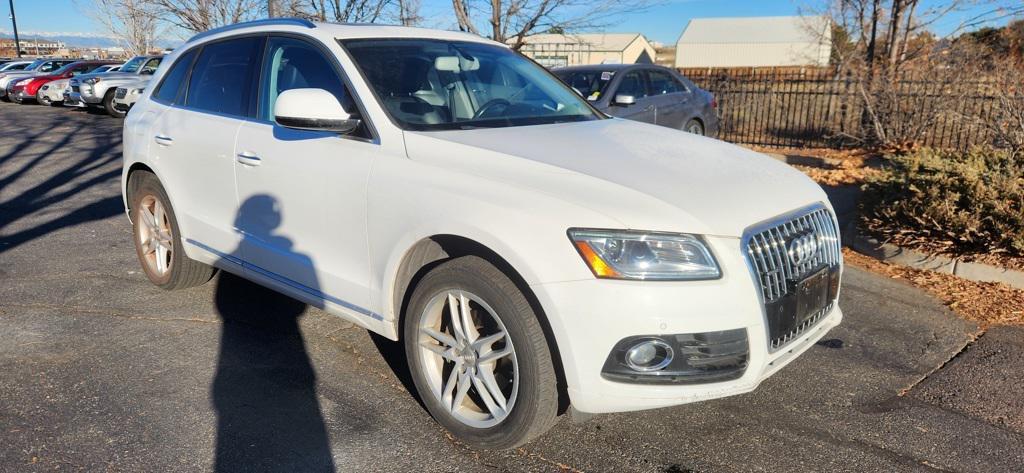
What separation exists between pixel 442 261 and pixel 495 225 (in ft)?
1.40

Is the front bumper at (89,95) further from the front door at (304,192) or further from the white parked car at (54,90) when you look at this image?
the front door at (304,192)

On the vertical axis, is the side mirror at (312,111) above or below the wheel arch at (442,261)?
above

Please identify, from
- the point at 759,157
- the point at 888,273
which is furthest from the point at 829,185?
the point at 759,157

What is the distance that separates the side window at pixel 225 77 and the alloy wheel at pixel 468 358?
1831 mm

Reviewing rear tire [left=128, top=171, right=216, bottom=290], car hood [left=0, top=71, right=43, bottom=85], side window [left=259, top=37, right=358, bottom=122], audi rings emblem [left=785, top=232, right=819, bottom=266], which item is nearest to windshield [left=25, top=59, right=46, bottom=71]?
car hood [left=0, top=71, right=43, bottom=85]

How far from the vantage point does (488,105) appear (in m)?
3.90

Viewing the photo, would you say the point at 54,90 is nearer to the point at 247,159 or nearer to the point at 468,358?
the point at 247,159

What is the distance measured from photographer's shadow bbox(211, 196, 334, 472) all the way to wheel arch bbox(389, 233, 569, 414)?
623 millimetres

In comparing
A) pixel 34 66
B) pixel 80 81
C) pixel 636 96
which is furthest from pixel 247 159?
pixel 34 66

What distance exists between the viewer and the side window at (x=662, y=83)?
440 inches

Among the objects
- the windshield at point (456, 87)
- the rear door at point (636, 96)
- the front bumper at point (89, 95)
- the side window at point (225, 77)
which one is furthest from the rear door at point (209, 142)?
the front bumper at point (89, 95)

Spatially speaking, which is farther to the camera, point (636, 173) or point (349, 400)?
point (349, 400)

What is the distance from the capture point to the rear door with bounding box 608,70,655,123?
10.3 m

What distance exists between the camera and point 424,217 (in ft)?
10.0
